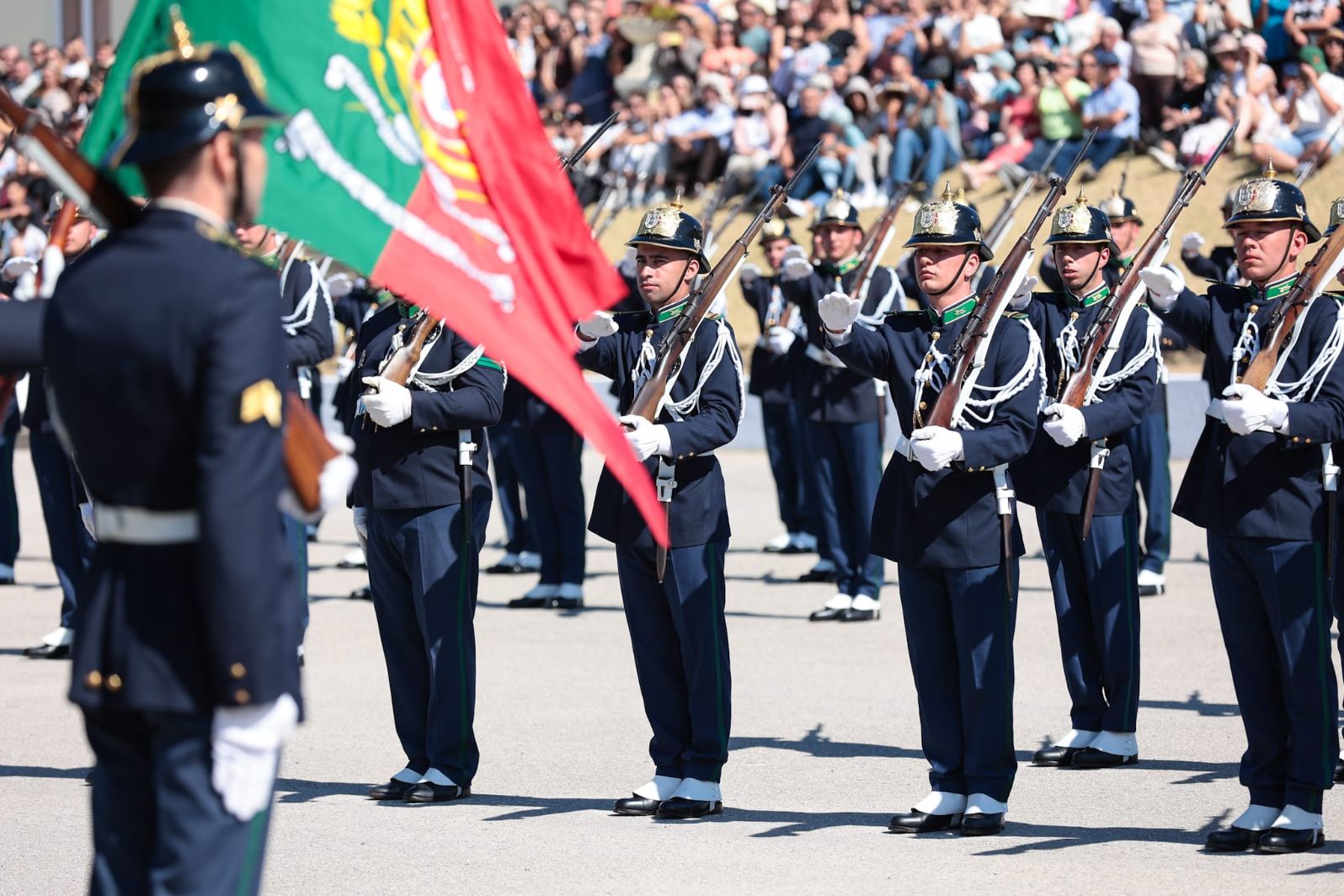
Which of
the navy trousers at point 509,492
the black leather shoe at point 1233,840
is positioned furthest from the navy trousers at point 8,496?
the black leather shoe at point 1233,840

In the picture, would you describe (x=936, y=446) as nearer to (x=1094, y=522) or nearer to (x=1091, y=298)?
(x=1094, y=522)

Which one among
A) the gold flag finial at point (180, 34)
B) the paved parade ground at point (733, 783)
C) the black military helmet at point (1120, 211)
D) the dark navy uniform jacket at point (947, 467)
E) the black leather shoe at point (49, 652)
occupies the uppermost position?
the gold flag finial at point (180, 34)

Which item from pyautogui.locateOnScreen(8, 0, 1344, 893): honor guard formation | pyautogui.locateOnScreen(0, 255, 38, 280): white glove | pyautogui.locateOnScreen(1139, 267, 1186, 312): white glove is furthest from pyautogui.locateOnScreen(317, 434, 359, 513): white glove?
pyautogui.locateOnScreen(0, 255, 38, 280): white glove

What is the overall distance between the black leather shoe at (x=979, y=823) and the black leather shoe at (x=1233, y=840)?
0.62 metres

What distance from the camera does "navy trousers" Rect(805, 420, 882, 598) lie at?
10383 mm

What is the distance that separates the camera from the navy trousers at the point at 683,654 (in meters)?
6.39

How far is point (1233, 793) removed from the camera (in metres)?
6.53

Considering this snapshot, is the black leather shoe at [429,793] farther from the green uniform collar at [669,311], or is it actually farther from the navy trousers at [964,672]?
the green uniform collar at [669,311]

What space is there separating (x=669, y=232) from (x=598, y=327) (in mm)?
421

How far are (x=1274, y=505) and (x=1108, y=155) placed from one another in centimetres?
1264

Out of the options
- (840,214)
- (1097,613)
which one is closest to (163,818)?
(1097,613)

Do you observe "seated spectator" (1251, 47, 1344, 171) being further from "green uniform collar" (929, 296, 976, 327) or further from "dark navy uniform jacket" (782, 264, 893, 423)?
"green uniform collar" (929, 296, 976, 327)

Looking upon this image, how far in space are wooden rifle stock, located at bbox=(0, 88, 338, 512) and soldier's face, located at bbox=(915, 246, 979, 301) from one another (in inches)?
120

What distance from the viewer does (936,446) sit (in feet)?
19.4
